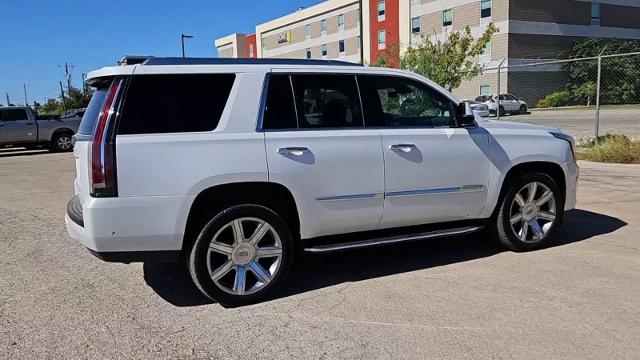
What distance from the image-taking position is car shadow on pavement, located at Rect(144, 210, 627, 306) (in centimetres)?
477

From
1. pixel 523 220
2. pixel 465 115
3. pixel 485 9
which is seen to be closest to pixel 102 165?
pixel 465 115

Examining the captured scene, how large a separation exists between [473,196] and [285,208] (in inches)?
71.9

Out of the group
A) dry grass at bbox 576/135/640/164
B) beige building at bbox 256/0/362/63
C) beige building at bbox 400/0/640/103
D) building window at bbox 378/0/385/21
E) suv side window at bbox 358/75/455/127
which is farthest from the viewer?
beige building at bbox 256/0/362/63

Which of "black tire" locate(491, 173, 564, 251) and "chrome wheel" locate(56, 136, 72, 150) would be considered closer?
"black tire" locate(491, 173, 564, 251)

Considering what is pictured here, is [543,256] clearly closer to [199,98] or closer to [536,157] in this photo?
[536,157]

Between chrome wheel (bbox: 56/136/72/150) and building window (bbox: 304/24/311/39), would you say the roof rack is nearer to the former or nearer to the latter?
chrome wheel (bbox: 56/136/72/150)

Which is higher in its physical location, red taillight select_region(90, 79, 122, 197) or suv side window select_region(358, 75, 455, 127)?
suv side window select_region(358, 75, 455, 127)

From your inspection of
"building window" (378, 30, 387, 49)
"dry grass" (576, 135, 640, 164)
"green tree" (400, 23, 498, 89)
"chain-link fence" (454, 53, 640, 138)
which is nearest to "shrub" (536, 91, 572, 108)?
"chain-link fence" (454, 53, 640, 138)

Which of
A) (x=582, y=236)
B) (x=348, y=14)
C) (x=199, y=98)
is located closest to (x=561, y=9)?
(x=348, y=14)

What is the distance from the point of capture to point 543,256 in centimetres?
544

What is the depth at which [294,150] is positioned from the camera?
173 inches

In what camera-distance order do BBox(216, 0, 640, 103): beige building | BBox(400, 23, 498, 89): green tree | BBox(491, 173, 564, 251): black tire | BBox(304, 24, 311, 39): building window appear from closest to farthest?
BBox(491, 173, 564, 251): black tire, BBox(400, 23, 498, 89): green tree, BBox(216, 0, 640, 103): beige building, BBox(304, 24, 311, 39): building window

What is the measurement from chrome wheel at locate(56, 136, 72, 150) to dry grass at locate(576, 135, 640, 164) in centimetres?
1881

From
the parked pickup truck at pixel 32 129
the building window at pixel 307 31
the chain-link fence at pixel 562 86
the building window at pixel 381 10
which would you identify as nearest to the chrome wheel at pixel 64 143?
the parked pickup truck at pixel 32 129
